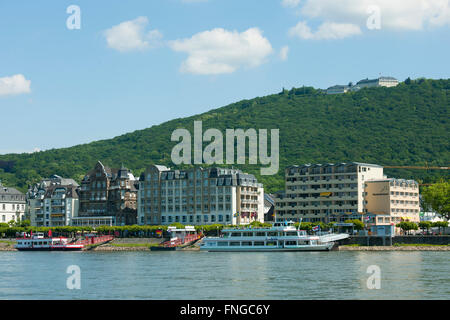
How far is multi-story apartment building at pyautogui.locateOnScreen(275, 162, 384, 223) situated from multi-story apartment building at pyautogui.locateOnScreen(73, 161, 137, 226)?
137 ft

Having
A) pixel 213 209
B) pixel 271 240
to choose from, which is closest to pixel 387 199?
pixel 213 209

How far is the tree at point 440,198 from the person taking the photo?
158325mm

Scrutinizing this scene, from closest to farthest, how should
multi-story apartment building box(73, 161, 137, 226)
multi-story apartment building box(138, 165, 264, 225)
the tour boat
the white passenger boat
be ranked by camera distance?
the white passenger boat < the tour boat < multi-story apartment building box(138, 165, 264, 225) < multi-story apartment building box(73, 161, 137, 226)

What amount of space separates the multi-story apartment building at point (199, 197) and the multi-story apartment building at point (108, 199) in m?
7.28

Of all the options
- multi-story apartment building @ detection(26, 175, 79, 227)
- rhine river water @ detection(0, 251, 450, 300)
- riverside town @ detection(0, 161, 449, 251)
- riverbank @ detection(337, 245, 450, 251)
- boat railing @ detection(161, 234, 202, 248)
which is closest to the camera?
rhine river water @ detection(0, 251, 450, 300)

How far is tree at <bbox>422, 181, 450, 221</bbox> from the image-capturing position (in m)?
158

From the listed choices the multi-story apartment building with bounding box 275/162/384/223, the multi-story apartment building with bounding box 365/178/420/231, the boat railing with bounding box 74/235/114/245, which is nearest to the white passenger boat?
the multi-story apartment building with bounding box 275/162/384/223

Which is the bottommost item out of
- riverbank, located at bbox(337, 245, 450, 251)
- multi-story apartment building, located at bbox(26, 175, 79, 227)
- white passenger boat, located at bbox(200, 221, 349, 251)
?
riverbank, located at bbox(337, 245, 450, 251)

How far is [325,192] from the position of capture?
Result: 168 meters

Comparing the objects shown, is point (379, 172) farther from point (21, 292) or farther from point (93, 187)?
point (21, 292)

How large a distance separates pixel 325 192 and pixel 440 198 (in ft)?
87.1
